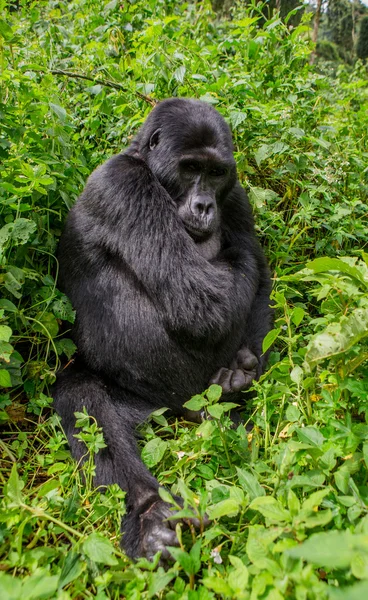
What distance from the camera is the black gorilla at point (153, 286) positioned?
2.73 m

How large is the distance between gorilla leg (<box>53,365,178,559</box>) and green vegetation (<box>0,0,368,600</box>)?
74 mm

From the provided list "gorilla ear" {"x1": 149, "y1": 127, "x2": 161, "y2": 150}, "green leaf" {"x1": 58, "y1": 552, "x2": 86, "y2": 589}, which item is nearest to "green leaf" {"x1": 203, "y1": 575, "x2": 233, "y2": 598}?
"green leaf" {"x1": 58, "y1": 552, "x2": 86, "y2": 589}

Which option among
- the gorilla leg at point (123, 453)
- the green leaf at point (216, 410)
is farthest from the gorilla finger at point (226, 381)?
the green leaf at point (216, 410)

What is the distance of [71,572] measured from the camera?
5.83 ft

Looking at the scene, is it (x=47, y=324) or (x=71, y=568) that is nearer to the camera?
(x=71, y=568)

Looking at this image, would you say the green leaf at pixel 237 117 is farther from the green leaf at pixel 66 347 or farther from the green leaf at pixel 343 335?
the green leaf at pixel 343 335

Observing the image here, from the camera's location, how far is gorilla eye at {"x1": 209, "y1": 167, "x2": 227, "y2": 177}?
3127mm

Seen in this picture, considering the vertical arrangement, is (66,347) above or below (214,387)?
below

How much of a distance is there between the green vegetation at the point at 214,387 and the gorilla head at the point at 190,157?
23.9 inches

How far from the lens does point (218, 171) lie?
3.15 m

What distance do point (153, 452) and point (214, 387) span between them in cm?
50

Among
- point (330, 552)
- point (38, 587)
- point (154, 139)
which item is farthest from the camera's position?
point (154, 139)

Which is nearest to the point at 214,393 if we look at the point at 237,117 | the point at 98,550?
the point at 98,550

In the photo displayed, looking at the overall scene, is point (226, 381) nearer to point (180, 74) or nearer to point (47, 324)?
point (47, 324)
